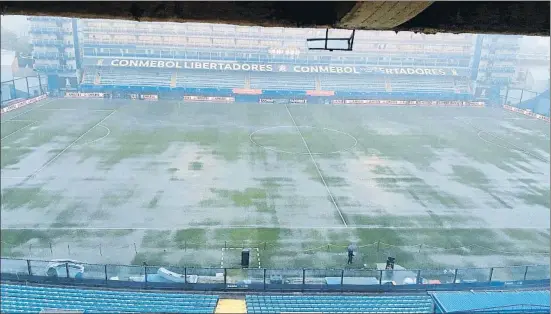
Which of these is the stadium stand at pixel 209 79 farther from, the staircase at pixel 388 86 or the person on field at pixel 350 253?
the person on field at pixel 350 253

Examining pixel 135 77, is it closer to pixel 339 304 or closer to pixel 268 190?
pixel 268 190

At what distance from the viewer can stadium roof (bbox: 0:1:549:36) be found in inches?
87.0

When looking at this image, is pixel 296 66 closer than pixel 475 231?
No

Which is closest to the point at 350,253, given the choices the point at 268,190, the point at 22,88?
the point at 268,190

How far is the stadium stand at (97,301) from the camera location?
11.3 metres

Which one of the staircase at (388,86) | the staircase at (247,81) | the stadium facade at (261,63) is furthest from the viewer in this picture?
the staircase at (388,86)

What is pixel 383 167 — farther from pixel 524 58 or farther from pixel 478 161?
pixel 524 58

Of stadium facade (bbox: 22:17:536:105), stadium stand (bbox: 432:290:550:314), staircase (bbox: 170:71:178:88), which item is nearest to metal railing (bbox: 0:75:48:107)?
stadium facade (bbox: 22:17:536:105)

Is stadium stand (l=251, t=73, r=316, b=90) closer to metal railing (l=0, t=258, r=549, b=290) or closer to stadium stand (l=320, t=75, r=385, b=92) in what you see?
stadium stand (l=320, t=75, r=385, b=92)

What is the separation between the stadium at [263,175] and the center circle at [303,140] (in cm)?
29

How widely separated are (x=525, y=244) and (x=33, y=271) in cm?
1796

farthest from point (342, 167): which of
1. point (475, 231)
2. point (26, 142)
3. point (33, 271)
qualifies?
point (26, 142)

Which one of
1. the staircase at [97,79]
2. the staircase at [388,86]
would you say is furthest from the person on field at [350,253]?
the staircase at [97,79]

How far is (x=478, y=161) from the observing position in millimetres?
27844
